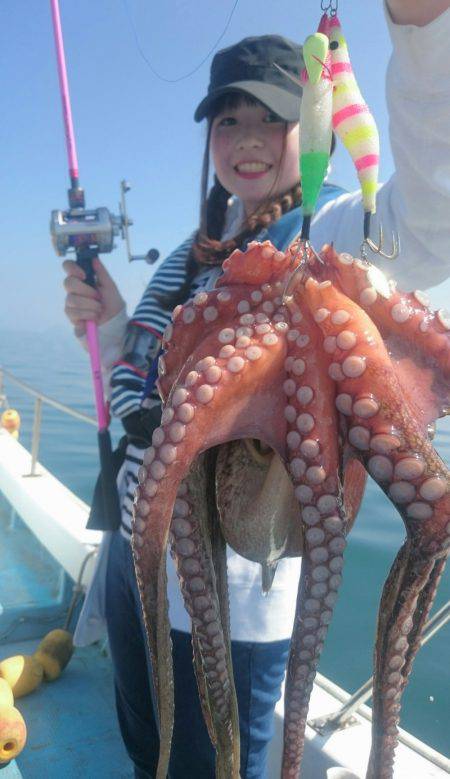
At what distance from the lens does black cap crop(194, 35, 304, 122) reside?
4.88 ft

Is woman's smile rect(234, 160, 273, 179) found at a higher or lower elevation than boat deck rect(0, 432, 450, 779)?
higher

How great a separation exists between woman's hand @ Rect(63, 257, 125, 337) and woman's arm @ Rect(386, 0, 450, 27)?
4.29 ft

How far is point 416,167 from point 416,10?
26cm

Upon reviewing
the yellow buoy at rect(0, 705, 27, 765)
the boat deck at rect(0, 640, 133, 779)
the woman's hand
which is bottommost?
the boat deck at rect(0, 640, 133, 779)

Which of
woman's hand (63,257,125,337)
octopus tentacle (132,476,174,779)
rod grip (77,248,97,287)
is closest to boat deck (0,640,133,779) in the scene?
woman's hand (63,257,125,337)

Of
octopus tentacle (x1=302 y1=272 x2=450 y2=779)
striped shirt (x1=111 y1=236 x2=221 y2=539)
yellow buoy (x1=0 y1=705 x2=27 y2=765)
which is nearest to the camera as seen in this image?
octopus tentacle (x1=302 y1=272 x2=450 y2=779)

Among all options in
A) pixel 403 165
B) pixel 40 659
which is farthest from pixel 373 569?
pixel 403 165

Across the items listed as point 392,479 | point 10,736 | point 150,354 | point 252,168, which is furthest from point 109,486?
point 10,736

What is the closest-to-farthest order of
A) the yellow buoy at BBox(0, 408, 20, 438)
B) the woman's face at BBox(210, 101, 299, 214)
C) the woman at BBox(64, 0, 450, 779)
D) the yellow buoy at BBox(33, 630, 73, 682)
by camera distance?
the woman at BBox(64, 0, 450, 779) < the woman's face at BBox(210, 101, 299, 214) < the yellow buoy at BBox(33, 630, 73, 682) < the yellow buoy at BBox(0, 408, 20, 438)

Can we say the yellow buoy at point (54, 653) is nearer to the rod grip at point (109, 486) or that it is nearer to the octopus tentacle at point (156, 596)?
the rod grip at point (109, 486)

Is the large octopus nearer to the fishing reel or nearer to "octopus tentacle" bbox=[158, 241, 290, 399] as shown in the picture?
"octopus tentacle" bbox=[158, 241, 290, 399]

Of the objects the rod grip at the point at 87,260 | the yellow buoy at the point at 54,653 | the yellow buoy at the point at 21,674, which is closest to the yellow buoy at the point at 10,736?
the yellow buoy at the point at 21,674

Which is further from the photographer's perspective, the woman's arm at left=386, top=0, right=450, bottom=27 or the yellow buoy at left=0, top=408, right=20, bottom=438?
the yellow buoy at left=0, top=408, right=20, bottom=438

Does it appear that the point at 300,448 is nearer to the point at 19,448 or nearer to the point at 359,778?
the point at 359,778
